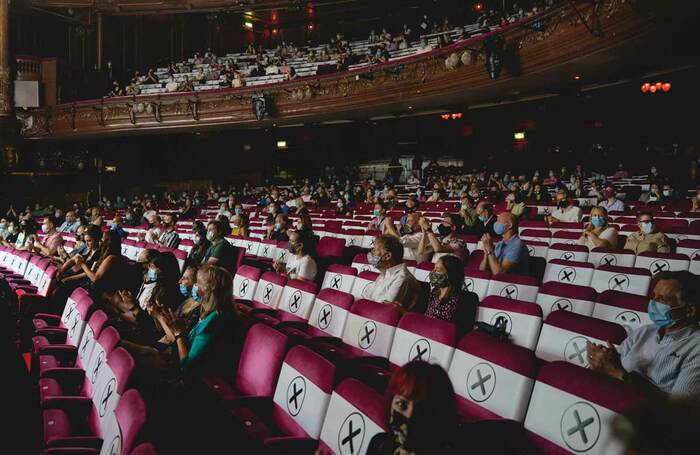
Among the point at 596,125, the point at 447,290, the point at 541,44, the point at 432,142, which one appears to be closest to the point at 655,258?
the point at 447,290

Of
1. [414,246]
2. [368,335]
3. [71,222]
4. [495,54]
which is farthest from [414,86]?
[368,335]

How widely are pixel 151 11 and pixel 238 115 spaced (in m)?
6.74

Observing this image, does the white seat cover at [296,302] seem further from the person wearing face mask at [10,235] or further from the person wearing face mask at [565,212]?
the person wearing face mask at [10,235]

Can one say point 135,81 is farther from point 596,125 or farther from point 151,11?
point 596,125

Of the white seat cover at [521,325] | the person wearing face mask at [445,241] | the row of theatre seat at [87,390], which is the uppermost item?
the person wearing face mask at [445,241]

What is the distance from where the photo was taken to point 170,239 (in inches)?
278

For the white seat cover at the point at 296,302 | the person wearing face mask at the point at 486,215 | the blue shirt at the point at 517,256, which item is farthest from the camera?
the person wearing face mask at the point at 486,215

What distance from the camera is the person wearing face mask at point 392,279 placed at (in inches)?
132

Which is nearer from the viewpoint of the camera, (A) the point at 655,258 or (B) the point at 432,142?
(A) the point at 655,258

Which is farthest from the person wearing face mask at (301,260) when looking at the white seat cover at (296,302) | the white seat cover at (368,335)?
the white seat cover at (368,335)

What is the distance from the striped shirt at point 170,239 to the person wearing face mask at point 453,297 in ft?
15.8

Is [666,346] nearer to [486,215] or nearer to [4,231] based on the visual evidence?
[486,215]

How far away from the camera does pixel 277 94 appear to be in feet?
45.5

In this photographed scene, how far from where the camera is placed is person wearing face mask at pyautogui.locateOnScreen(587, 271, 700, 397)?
1.94 metres
